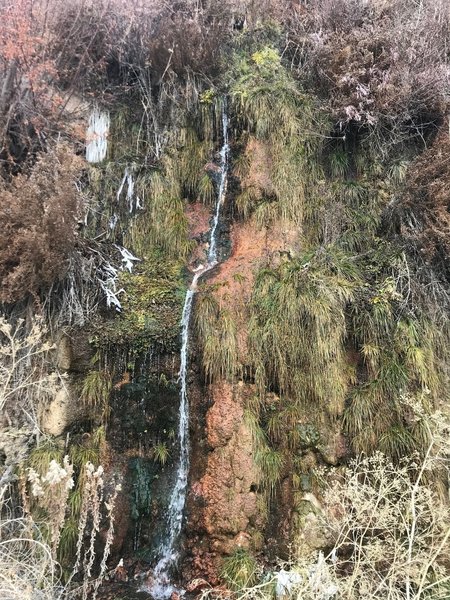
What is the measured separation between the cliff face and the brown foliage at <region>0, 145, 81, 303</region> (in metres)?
0.02

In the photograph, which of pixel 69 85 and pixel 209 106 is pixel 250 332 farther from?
pixel 69 85

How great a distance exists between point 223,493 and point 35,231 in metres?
3.31

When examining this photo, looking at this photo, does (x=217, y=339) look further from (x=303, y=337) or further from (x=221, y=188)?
(x=221, y=188)

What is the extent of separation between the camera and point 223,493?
446cm

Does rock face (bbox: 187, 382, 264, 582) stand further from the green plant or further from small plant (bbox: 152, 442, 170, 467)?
the green plant

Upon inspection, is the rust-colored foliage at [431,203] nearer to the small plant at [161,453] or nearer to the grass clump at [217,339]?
the grass clump at [217,339]

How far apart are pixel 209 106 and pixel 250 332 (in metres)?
3.81

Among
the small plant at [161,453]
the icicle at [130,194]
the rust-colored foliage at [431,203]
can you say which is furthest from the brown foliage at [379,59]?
the small plant at [161,453]

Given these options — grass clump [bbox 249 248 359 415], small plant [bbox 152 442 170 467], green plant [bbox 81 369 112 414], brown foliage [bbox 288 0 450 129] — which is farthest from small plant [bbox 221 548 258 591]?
brown foliage [bbox 288 0 450 129]

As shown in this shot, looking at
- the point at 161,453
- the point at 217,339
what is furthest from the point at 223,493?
the point at 217,339

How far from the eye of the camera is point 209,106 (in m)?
6.88

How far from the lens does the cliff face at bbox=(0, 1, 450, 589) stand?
4586 mm

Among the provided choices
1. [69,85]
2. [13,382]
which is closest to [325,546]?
[13,382]

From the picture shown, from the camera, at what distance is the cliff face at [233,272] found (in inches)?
181
